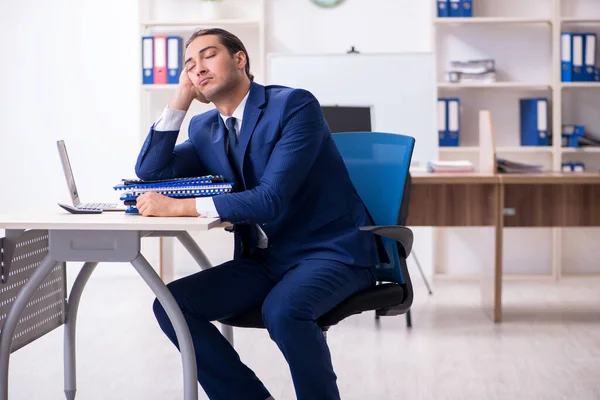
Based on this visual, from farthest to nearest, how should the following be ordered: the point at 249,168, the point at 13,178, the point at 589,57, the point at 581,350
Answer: the point at 13,178 < the point at 589,57 < the point at 581,350 < the point at 249,168

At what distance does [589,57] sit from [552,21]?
0.33 metres

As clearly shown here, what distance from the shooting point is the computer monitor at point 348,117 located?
4121 millimetres

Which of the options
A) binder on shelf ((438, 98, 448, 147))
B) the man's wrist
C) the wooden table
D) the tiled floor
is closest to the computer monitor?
the wooden table

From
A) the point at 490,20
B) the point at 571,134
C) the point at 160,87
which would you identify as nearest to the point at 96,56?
the point at 160,87

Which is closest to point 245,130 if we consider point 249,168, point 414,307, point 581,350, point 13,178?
point 249,168

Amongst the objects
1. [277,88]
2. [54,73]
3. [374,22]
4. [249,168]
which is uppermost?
[374,22]

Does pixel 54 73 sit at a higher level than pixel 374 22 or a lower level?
lower

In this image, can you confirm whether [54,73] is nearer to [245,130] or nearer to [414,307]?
[414,307]

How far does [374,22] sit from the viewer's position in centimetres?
548

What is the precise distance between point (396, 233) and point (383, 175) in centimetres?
31

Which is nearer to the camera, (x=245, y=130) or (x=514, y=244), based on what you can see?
(x=245, y=130)

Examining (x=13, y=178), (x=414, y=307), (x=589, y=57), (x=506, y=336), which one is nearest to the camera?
(x=506, y=336)

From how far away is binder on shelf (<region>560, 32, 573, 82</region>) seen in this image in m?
5.17

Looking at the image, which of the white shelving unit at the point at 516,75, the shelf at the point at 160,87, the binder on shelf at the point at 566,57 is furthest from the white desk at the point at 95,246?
the binder on shelf at the point at 566,57
